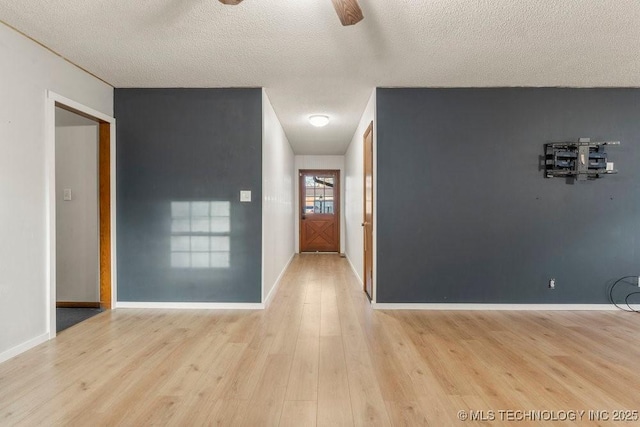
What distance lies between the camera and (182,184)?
145 inches

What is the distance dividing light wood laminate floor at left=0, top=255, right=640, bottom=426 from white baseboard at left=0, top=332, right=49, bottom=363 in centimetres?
6

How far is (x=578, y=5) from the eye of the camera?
7.19ft

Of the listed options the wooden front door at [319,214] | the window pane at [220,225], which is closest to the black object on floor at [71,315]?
the window pane at [220,225]

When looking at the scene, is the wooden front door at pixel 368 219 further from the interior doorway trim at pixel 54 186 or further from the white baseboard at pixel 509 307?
the interior doorway trim at pixel 54 186

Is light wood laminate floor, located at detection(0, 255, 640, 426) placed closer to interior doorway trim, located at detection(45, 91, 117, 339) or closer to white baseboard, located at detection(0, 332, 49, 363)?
white baseboard, located at detection(0, 332, 49, 363)

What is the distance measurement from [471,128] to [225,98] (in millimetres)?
2761

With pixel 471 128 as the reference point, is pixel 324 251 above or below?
below

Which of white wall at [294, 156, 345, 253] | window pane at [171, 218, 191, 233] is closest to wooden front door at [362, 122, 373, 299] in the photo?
window pane at [171, 218, 191, 233]

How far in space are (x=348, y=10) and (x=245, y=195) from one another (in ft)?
7.43

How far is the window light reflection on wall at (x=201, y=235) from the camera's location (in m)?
3.68

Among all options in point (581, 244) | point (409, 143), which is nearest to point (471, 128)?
point (409, 143)

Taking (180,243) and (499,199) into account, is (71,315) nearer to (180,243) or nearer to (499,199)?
(180,243)

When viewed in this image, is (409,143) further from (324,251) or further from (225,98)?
(324,251)

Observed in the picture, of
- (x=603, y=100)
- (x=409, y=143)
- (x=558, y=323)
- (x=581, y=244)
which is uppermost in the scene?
(x=603, y=100)
